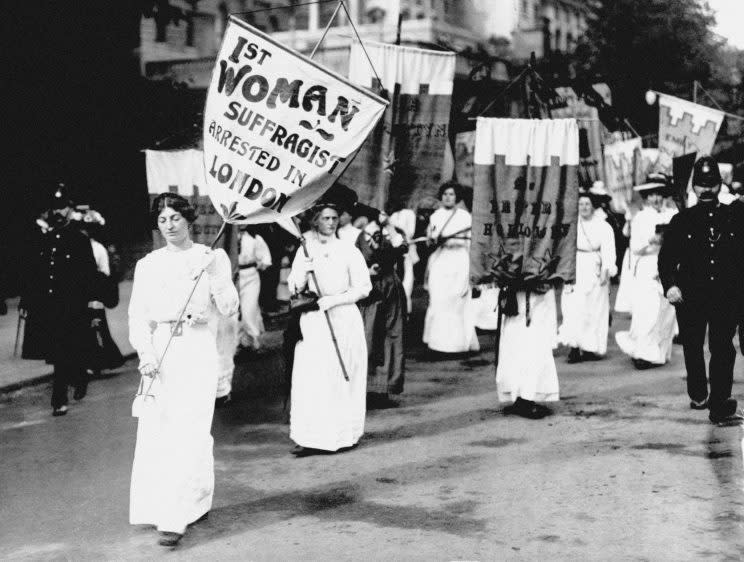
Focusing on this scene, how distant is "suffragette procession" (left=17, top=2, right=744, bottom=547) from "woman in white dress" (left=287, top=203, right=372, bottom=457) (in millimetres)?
15

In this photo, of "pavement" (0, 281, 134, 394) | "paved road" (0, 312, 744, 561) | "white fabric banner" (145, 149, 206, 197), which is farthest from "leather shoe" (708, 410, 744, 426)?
"pavement" (0, 281, 134, 394)

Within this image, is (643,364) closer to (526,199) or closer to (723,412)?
(723,412)

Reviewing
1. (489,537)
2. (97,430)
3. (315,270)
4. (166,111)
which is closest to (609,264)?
(315,270)

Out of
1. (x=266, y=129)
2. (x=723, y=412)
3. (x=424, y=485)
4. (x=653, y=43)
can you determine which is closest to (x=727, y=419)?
(x=723, y=412)

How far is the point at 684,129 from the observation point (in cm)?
1572

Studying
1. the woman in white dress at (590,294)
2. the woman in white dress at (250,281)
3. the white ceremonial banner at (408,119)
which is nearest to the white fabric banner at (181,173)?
the white ceremonial banner at (408,119)

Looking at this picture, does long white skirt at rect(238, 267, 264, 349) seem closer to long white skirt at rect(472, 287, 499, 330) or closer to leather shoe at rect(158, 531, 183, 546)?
long white skirt at rect(472, 287, 499, 330)

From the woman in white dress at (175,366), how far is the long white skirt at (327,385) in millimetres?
1712

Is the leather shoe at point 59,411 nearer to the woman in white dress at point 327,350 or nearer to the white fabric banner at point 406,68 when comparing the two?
the woman in white dress at point 327,350

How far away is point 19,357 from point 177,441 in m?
7.10

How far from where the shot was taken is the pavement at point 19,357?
36.0ft

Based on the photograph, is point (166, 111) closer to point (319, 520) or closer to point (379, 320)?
point (379, 320)

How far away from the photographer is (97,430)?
8828mm

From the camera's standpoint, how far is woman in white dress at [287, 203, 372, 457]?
788cm
